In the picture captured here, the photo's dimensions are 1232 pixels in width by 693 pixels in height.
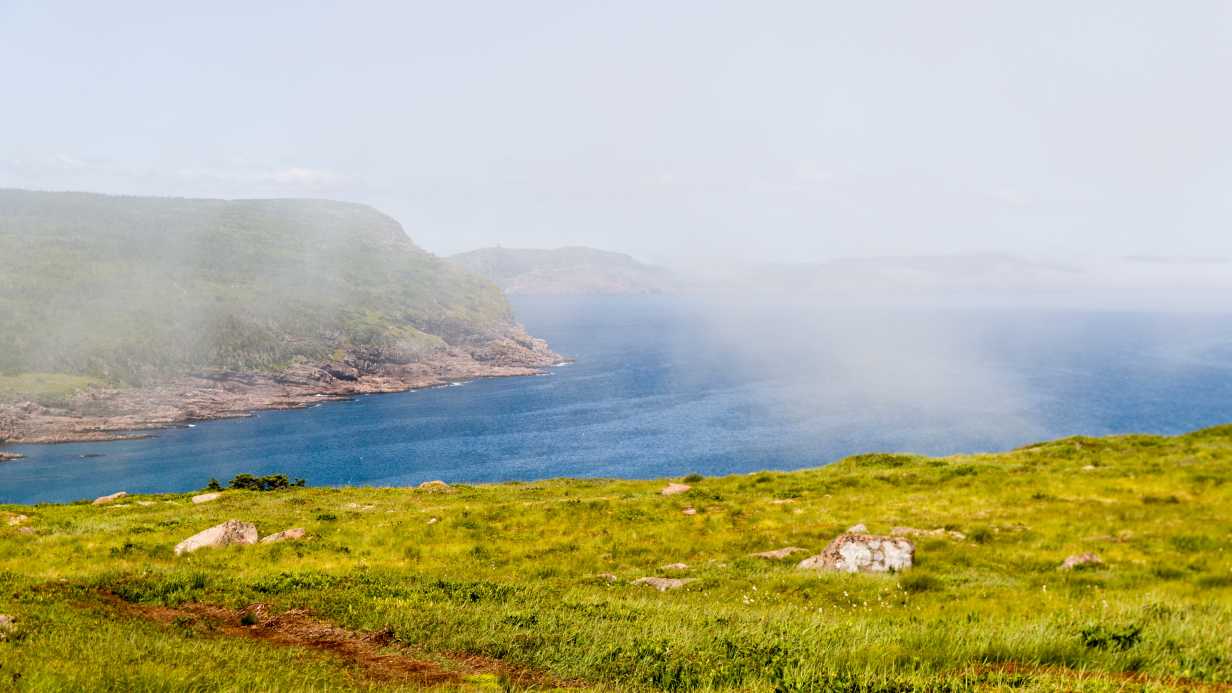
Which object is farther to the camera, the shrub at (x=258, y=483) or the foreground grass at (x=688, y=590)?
the shrub at (x=258, y=483)

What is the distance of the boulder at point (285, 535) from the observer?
24.9 m

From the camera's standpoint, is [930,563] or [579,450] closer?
[930,563]

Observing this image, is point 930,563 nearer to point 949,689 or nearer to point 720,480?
point 949,689

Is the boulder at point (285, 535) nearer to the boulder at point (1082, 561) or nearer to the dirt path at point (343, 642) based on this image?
the dirt path at point (343, 642)

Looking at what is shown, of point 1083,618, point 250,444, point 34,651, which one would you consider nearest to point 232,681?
point 34,651

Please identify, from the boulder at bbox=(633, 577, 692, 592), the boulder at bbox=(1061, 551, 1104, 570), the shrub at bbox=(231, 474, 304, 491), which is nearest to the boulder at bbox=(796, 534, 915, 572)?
the boulder at bbox=(633, 577, 692, 592)

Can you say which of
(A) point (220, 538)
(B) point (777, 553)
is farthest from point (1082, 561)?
(A) point (220, 538)

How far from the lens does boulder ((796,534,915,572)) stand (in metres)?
18.0

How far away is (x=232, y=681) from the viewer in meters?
7.27

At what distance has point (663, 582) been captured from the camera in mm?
17297

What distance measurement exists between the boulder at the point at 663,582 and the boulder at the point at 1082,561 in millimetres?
10806

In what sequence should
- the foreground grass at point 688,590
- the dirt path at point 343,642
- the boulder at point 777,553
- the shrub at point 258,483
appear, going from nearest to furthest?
the foreground grass at point 688,590
the dirt path at point 343,642
the boulder at point 777,553
the shrub at point 258,483

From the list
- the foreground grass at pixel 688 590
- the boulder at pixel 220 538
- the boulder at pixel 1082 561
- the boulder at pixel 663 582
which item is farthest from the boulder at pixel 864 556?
the boulder at pixel 220 538

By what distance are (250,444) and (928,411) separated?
194 m
